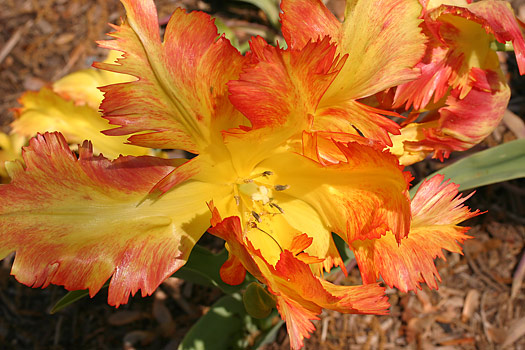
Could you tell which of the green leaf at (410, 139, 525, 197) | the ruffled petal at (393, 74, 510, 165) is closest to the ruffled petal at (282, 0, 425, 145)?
the ruffled petal at (393, 74, 510, 165)

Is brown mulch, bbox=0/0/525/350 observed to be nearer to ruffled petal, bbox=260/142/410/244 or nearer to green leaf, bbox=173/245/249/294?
green leaf, bbox=173/245/249/294

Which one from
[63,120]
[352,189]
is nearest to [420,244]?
[352,189]

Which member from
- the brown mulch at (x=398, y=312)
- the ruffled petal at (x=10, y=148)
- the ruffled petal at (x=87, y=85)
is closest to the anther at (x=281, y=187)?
the ruffled petal at (x=87, y=85)

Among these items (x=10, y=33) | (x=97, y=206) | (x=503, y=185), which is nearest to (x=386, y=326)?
(x=503, y=185)

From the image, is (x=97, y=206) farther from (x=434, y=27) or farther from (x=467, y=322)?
(x=467, y=322)

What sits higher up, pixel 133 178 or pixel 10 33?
pixel 133 178

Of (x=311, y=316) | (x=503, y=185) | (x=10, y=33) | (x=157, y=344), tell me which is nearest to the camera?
(x=311, y=316)
